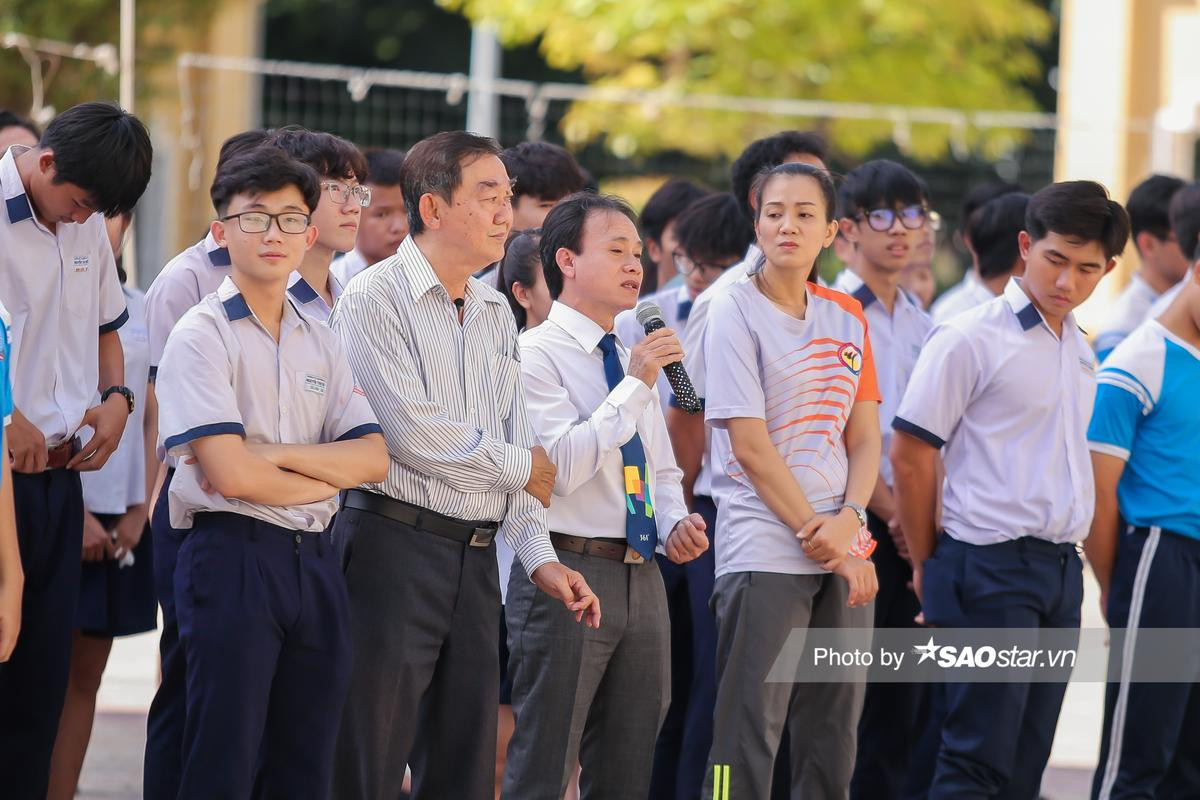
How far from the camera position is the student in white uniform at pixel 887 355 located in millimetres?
5562

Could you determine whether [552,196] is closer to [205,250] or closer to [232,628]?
[205,250]

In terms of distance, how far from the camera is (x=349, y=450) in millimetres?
3838

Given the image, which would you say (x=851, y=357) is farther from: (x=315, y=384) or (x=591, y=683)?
(x=315, y=384)

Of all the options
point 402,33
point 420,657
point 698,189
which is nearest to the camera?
point 420,657

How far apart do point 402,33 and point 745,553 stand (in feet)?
59.1

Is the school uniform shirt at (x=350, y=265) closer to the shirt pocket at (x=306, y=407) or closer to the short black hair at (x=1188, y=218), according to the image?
the shirt pocket at (x=306, y=407)

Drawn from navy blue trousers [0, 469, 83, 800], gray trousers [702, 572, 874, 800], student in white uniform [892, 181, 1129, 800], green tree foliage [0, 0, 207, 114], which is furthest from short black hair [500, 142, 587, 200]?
green tree foliage [0, 0, 207, 114]

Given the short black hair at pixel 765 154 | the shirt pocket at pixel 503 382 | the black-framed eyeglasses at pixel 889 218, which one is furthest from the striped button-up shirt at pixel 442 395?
the black-framed eyeglasses at pixel 889 218

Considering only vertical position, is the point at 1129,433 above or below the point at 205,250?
below

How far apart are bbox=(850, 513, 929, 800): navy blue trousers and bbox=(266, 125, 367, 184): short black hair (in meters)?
2.21

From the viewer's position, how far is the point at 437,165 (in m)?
4.21

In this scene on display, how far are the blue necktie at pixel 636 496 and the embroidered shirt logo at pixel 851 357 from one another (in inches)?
25.9

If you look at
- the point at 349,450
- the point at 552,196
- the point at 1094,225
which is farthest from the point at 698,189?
the point at 349,450

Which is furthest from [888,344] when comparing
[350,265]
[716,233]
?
[350,265]
